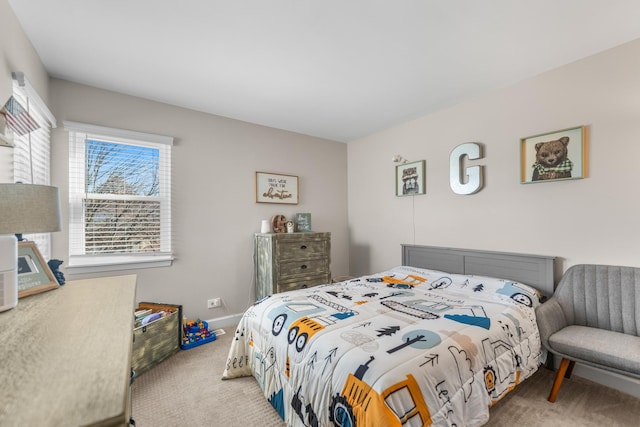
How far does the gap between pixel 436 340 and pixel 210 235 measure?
249cm

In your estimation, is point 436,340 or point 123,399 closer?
point 123,399

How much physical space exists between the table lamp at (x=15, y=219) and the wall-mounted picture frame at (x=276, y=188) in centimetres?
237

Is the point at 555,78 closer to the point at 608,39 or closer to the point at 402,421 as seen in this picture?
the point at 608,39

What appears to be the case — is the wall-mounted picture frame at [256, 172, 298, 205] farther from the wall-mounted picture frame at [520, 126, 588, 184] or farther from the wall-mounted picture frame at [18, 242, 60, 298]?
the wall-mounted picture frame at [520, 126, 588, 184]

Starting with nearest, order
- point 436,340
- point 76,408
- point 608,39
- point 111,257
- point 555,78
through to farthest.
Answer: point 76,408 < point 436,340 < point 608,39 < point 555,78 < point 111,257

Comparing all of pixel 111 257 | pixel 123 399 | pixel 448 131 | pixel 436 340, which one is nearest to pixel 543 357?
pixel 436 340

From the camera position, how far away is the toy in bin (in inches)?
104

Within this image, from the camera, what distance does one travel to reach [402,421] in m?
1.10

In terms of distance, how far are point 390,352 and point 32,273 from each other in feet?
5.64

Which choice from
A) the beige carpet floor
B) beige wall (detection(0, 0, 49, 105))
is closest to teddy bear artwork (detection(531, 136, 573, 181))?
the beige carpet floor

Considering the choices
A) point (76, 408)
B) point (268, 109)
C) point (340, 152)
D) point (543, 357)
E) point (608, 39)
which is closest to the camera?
point (76, 408)

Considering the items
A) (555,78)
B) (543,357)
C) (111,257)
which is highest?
(555,78)

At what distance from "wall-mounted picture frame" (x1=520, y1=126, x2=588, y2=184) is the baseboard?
326cm

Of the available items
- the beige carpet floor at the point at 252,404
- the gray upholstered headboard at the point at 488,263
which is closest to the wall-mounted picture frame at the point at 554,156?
the gray upholstered headboard at the point at 488,263
